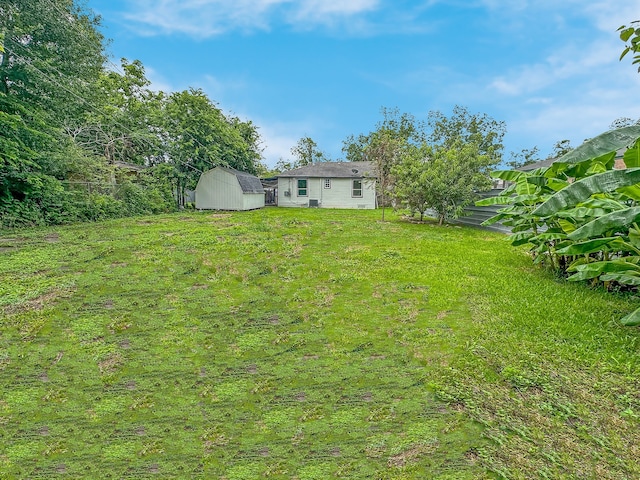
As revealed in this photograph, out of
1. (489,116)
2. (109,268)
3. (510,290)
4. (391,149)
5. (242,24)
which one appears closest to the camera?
(510,290)

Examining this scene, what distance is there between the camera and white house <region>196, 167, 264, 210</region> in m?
16.3

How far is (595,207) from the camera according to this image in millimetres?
3672

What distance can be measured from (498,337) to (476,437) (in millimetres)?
1682

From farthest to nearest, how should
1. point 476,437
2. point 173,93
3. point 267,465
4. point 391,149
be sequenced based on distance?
point 173,93 < point 391,149 < point 476,437 < point 267,465

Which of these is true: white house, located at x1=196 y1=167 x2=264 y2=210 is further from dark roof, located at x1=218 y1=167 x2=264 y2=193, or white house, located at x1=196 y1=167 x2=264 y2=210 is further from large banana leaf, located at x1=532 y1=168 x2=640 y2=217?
large banana leaf, located at x1=532 y1=168 x2=640 y2=217

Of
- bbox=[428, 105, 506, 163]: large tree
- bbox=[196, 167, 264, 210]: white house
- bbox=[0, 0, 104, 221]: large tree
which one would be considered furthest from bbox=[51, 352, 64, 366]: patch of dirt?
bbox=[428, 105, 506, 163]: large tree

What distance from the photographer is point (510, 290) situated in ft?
16.9

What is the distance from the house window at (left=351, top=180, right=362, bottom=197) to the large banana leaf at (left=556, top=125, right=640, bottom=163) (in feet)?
53.9

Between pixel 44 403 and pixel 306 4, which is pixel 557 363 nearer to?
pixel 44 403

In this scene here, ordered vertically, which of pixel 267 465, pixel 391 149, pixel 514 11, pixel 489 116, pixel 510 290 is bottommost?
pixel 267 465

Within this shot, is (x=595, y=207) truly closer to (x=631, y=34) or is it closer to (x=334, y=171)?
(x=631, y=34)

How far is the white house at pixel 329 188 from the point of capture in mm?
19984

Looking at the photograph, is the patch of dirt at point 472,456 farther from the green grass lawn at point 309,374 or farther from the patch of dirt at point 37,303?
the patch of dirt at point 37,303

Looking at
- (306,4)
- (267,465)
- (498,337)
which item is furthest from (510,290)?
(306,4)
